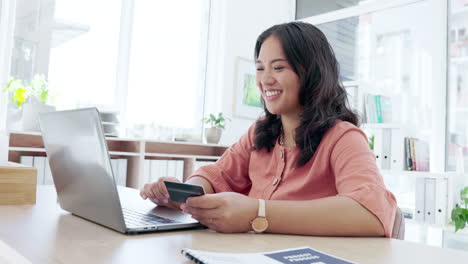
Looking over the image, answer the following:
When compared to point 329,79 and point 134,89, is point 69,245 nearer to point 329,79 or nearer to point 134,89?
point 329,79

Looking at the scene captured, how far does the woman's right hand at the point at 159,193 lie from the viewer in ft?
3.37

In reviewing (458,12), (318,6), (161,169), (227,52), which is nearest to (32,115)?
(161,169)

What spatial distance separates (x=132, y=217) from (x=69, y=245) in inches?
9.3

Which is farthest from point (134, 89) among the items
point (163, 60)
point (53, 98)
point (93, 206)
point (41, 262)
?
point (41, 262)

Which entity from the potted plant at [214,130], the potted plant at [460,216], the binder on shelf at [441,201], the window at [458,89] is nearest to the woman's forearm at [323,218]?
the potted plant at [460,216]

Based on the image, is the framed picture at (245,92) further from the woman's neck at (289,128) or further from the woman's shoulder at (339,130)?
the woman's shoulder at (339,130)

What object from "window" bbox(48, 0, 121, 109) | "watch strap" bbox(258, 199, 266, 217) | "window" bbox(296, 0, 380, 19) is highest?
"window" bbox(296, 0, 380, 19)

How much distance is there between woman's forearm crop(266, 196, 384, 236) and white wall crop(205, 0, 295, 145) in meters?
3.17

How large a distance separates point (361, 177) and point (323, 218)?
0.16 metres

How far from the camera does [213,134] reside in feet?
12.2

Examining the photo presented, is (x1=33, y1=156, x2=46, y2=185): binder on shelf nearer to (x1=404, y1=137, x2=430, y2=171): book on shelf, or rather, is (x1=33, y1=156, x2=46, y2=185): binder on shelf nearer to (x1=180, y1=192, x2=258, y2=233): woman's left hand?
(x1=180, y1=192, x2=258, y2=233): woman's left hand

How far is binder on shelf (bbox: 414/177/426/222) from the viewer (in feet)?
9.47

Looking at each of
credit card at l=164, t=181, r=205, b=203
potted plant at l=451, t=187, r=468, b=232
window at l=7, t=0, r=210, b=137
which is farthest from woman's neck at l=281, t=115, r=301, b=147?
window at l=7, t=0, r=210, b=137

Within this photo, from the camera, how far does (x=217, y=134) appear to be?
3.73 metres
